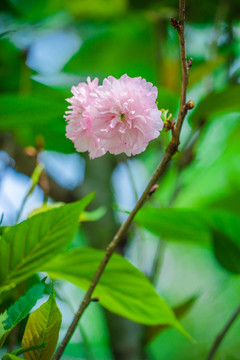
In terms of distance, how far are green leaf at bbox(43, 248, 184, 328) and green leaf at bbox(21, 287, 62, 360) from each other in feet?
0.39

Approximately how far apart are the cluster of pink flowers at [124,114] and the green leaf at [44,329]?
0.41ft

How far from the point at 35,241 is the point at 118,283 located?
0.36ft

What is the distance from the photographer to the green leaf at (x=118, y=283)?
42 cm

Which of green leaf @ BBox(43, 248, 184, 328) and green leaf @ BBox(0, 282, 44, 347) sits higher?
green leaf @ BBox(0, 282, 44, 347)

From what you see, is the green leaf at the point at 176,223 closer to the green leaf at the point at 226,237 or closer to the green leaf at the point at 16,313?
the green leaf at the point at 226,237

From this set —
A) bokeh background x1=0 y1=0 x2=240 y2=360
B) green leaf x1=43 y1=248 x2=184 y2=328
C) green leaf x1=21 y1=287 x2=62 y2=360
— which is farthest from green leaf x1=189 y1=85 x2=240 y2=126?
green leaf x1=21 y1=287 x2=62 y2=360

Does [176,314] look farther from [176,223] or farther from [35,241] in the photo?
[35,241]

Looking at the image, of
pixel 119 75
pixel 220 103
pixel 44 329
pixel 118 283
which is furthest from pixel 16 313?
pixel 119 75

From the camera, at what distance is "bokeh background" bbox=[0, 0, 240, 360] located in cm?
66

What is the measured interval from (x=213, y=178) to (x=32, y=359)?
1016 mm

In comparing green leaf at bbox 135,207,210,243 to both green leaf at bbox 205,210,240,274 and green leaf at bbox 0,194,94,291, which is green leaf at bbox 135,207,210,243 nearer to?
green leaf at bbox 205,210,240,274

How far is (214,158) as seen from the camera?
3.51 feet

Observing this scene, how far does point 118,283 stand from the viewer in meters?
0.42

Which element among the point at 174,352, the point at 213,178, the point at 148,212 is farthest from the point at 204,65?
the point at 174,352
